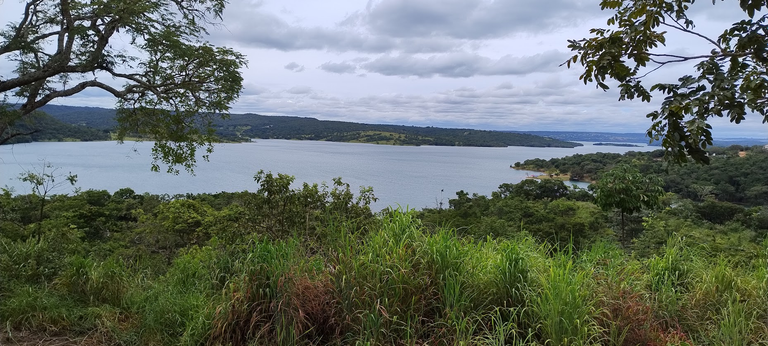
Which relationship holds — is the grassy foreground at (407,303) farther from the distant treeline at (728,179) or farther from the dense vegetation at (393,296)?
the distant treeline at (728,179)

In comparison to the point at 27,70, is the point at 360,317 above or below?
below

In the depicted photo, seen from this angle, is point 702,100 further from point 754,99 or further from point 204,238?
point 204,238

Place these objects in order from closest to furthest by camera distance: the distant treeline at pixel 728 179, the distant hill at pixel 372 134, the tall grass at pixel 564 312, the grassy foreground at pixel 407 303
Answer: the tall grass at pixel 564 312 < the grassy foreground at pixel 407 303 < the distant treeline at pixel 728 179 < the distant hill at pixel 372 134

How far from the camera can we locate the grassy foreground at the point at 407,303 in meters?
3.20

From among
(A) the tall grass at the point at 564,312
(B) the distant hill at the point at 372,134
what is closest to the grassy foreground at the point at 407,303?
(A) the tall grass at the point at 564,312

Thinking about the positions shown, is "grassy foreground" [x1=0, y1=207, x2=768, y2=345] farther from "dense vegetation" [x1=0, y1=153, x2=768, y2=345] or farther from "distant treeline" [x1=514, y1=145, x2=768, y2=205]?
"distant treeline" [x1=514, y1=145, x2=768, y2=205]

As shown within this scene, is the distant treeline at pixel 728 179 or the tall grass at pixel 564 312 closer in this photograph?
the tall grass at pixel 564 312

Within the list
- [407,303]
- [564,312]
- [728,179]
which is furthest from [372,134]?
[564,312]

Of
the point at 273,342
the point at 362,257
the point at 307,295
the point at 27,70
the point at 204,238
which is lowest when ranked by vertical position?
the point at 204,238

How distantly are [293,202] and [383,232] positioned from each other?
4.53 metres

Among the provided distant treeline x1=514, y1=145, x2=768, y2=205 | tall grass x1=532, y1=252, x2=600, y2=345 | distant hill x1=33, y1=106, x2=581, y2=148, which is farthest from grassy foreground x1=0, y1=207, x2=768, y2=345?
distant hill x1=33, y1=106, x2=581, y2=148

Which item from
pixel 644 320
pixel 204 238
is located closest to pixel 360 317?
pixel 644 320

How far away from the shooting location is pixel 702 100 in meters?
2.21

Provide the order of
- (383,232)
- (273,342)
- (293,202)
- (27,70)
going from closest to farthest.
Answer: (273,342) < (383,232) < (27,70) < (293,202)
